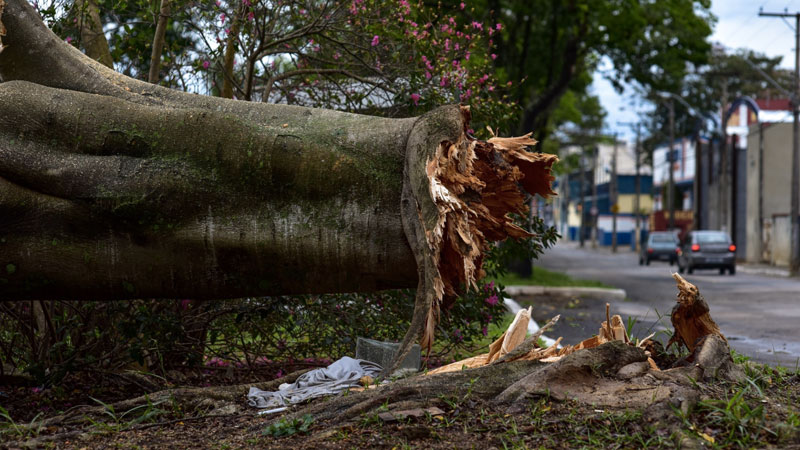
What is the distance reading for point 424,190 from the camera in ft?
15.2

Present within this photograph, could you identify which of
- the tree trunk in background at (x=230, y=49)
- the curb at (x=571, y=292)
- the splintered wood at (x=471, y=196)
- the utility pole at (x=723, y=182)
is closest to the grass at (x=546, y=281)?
the curb at (x=571, y=292)

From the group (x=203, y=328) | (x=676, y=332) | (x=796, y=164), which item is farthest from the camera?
(x=796, y=164)

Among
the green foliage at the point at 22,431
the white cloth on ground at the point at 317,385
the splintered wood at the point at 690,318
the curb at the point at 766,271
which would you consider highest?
the splintered wood at the point at 690,318


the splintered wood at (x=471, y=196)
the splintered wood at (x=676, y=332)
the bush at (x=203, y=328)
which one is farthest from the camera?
the bush at (x=203, y=328)

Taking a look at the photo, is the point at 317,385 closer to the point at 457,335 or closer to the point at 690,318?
the point at 457,335

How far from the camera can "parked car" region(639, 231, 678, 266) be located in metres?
39.8

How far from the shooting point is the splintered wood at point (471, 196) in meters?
4.65

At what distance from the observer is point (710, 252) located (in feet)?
101

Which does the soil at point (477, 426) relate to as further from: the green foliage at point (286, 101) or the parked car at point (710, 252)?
the parked car at point (710, 252)

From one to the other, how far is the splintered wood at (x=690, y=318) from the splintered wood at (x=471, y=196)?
1308mm

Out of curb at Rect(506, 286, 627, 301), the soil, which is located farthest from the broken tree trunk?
curb at Rect(506, 286, 627, 301)

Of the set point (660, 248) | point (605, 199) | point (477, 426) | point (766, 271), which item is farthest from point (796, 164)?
point (605, 199)

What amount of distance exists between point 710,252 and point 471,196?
27843 millimetres

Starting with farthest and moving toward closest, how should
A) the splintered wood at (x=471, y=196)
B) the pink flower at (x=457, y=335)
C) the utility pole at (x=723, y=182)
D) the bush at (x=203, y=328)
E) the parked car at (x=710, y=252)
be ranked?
the utility pole at (x=723, y=182), the parked car at (x=710, y=252), the pink flower at (x=457, y=335), the bush at (x=203, y=328), the splintered wood at (x=471, y=196)
